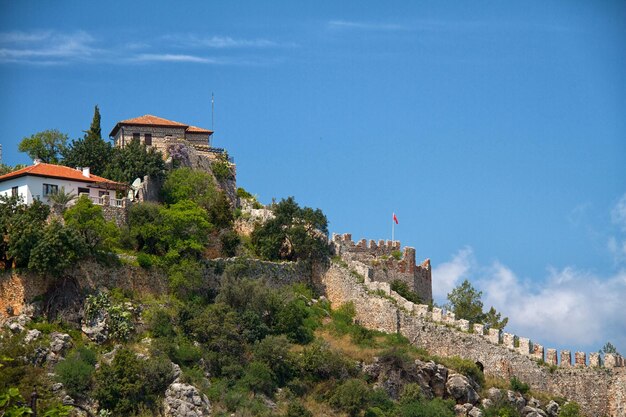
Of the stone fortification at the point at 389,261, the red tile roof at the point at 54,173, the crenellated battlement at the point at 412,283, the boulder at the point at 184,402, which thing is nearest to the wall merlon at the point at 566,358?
the crenellated battlement at the point at 412,283

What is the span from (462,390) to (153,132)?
24.3m

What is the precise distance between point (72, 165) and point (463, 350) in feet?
74.3

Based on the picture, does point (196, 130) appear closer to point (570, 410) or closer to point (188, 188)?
point (188, 188)

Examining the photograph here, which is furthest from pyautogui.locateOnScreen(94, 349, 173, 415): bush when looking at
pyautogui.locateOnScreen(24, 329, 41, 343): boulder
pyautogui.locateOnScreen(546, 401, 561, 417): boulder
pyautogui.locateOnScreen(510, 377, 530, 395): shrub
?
pyautogui.locateOnScreen(546, 401, 561, 417): boulder

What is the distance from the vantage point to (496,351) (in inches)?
2985

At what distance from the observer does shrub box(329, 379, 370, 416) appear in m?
71.3

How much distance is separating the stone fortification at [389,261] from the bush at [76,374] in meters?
19.6

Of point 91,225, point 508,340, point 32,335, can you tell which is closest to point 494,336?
point 508,340

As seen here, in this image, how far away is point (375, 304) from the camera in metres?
79.2

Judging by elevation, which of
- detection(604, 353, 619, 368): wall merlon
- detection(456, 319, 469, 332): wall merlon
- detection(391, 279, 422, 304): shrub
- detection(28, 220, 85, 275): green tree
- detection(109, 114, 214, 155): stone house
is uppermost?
detection(109, 114, 214, 155): stone house

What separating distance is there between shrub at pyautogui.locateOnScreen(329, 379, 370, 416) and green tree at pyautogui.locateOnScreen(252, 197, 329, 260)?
1169 centimetres

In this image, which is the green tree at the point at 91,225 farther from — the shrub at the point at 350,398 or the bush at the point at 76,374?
the shrub at the point at 350,398

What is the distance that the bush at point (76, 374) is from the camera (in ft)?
216

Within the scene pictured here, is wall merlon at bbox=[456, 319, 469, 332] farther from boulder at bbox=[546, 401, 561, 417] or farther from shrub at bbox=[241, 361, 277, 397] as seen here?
shrub at bbox=[241, 361, 277, 397]
